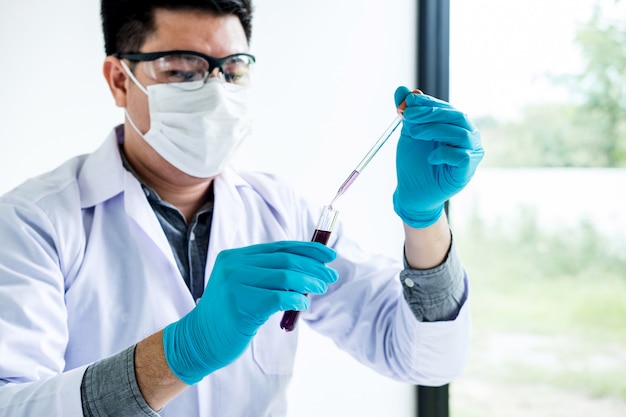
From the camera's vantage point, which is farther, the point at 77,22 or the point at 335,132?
the point at 335,132

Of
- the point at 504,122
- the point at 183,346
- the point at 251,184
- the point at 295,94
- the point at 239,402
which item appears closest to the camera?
the point at 183,346

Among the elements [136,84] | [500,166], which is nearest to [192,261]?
[136,84]

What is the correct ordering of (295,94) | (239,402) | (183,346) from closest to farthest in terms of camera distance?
(183,346) → (239,402) → (295,94)

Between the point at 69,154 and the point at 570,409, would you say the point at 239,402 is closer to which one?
the point at 69,154

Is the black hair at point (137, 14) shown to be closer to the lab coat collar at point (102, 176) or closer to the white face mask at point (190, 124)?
the white face mask at point (190, 124)

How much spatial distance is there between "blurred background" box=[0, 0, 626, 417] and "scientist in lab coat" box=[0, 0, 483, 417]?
47 centimetres

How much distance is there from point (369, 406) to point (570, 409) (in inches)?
26.5

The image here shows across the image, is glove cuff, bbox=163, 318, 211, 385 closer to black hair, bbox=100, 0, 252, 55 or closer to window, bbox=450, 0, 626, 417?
black hair, bbox=100, 0, 252, 55

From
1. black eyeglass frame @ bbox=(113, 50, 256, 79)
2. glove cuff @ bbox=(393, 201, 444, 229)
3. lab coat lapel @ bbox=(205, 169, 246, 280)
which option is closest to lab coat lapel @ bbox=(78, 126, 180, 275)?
lab coat lapel @ bbox=(205, 169, 246, 280)

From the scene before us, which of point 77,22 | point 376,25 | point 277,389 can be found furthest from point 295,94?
point 277,389

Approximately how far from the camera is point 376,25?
237 cm

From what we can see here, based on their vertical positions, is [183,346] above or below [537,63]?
below

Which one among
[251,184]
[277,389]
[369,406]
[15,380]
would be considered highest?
[251,184]

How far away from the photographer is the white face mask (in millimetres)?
1550
